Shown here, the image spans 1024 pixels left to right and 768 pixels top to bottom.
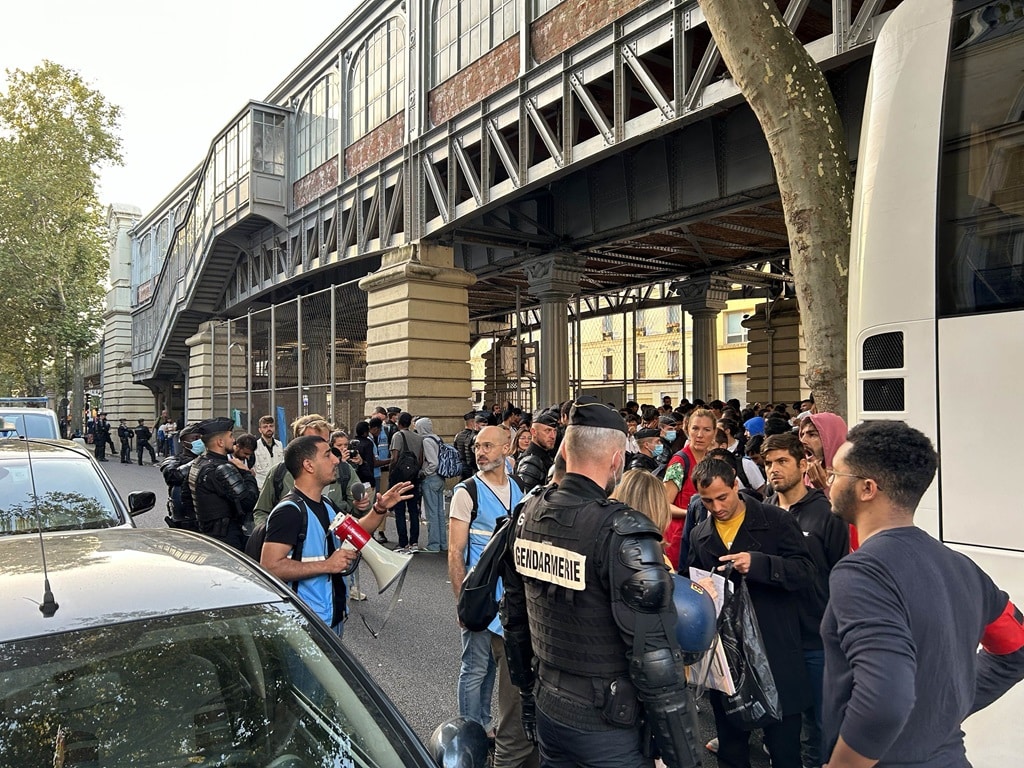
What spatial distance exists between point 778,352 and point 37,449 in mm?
20527

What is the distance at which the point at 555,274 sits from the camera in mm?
14172

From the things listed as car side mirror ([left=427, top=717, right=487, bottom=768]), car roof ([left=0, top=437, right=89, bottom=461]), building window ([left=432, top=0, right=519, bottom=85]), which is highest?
building window ([left=432, top=0, right=519, bottom=85])

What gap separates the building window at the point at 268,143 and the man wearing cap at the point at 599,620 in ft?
61.9

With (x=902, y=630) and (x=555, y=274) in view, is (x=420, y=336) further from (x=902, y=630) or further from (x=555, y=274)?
(x=902, y=630)

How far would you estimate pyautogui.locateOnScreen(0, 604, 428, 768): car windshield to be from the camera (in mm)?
1627

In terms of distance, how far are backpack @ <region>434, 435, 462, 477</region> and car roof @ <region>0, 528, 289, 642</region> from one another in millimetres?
6717

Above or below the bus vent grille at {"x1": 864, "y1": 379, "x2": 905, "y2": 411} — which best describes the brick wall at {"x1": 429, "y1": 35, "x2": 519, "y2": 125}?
above

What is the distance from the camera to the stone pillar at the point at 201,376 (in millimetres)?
23173

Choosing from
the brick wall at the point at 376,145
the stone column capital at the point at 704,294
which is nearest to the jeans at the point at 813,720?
the brick wall at the point at 376,145

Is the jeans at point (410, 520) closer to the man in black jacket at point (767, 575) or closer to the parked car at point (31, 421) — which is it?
the parked car at point (31, 421)

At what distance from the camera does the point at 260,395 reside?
18.5m

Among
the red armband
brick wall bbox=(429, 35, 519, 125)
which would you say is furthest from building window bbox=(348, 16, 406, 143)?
the red armband

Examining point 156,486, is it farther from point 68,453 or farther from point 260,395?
point 68,453

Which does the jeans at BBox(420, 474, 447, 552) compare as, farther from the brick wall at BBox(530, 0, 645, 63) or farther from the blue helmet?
the blue helmet
